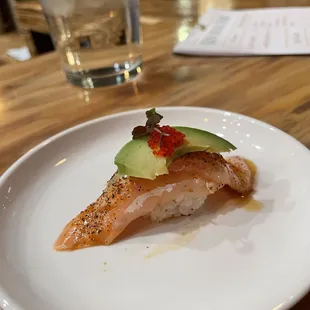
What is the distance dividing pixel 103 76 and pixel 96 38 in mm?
106

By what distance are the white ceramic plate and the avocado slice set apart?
0.29 ft

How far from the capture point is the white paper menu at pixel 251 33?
1.33 metres

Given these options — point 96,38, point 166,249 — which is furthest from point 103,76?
point 166,249

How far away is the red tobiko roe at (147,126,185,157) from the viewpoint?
629 millimetres

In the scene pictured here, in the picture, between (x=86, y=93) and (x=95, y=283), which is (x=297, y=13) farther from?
(x=95, y=283)

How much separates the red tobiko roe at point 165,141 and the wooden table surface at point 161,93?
32 centimetres

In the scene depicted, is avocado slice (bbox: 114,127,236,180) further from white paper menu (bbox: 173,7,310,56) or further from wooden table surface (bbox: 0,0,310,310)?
white paper menu (bbox: 173,7,310,56)

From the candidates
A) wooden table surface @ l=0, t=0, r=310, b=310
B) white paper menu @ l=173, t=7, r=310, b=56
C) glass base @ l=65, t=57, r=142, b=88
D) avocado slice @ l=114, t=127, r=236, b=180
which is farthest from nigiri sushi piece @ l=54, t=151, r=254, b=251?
white paper menu @ l=173, t=7, r=310, b=56

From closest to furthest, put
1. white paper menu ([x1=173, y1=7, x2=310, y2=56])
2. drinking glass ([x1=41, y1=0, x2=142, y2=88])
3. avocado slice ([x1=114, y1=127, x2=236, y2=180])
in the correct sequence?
1. avocado slice ([x1=114, y1=127, x2=236, y2=180])
2. drinking glass ([x1=41, y1=0, x2=142, y2=88])
3. white paper menu ([x1=173, y1=7, x2=310, y2=56])

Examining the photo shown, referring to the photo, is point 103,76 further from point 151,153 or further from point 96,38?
point 151,153

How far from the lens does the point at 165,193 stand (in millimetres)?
657

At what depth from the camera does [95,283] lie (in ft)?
1.77

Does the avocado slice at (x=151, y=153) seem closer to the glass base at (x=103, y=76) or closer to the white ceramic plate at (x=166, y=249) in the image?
the white ceramic plate at (x=166, y=249)

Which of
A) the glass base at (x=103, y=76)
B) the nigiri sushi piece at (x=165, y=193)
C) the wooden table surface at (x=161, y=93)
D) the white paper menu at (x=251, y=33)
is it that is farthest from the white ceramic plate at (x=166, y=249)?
the white paper menu at (x=251, y=33)
